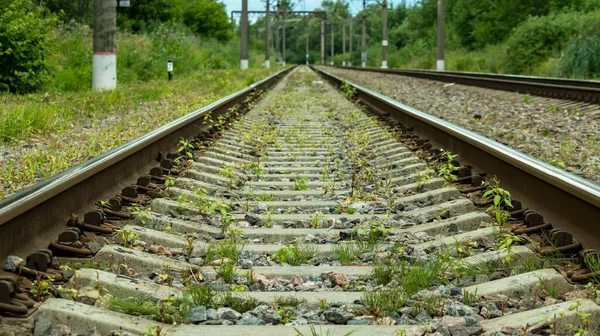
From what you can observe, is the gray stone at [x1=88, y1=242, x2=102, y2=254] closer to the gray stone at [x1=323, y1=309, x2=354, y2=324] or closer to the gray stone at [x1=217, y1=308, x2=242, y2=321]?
the gray stone at [x1=217, y1=308, x2=242, y2=321]

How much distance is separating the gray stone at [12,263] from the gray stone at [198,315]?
0.69 m

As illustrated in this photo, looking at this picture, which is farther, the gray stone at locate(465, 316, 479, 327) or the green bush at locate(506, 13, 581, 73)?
the green bush at locate(506, 13, 581, 73)

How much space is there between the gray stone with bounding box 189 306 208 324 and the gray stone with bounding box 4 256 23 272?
2.27 feet

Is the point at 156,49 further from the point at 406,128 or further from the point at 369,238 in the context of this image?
the point at 369,238

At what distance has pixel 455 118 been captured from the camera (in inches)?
466

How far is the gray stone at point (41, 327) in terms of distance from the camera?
104 inches

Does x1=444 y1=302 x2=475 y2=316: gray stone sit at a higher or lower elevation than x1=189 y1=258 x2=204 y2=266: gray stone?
lower

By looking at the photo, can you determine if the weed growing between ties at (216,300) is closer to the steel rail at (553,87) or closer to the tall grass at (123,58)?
the steel rail at (553,87)

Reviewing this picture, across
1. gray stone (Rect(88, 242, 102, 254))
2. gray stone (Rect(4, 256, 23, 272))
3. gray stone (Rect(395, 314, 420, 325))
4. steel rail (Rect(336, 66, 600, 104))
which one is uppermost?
steel rail (Rect(336, 66, 600, 104))

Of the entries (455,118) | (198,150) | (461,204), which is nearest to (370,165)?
(198,150)

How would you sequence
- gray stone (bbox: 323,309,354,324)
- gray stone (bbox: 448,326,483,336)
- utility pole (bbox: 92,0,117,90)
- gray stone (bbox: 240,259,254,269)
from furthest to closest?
1. utility pole (bbox: 92,0,117,90)
2. gray stone (bbox: 240,259,254,269)
3. gray stone (bbox: 323,309,354,324)
4. gray stone (bbox: 448,326,483,336)

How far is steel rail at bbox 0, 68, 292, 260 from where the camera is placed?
316 cm

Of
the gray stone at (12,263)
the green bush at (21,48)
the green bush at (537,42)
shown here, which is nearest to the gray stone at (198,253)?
the gray stone at (12,263)

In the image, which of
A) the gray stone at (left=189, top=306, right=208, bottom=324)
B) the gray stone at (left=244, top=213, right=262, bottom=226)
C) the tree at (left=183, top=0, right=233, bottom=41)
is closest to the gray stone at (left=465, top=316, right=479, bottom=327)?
the gray stone at (left=189, top=306, right=208, bottom=324)
